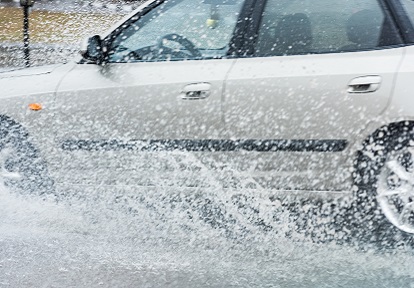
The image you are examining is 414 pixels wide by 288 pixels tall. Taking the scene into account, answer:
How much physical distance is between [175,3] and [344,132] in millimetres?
1494

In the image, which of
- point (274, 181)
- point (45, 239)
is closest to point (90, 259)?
point (45, 239)

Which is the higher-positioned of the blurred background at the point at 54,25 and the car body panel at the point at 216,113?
the car body panel at the point at 216,113

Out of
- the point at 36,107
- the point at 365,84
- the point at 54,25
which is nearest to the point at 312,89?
the point at 365,84

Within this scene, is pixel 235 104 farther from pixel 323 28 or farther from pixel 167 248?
pixel 167 248

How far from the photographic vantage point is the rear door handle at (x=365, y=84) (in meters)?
4.94

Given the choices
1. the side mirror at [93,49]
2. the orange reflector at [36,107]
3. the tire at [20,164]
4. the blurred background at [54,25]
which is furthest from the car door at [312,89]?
the blurred background at [54,25]

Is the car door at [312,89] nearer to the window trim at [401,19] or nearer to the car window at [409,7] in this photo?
the window trim at [401,19]

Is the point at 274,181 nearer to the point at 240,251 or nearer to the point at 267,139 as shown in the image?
the point at 267,139

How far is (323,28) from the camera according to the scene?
526 centimetres

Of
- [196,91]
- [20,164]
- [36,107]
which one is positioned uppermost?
[196,91]

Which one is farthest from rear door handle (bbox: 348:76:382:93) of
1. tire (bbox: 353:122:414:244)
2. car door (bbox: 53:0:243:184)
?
car door (bbox: 53:0:243:184)

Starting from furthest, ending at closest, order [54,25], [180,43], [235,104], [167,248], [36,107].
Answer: [54,25] → [36,107] → [180,43] → [235,104] → [167,248]

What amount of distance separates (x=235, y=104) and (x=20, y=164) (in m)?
1.68

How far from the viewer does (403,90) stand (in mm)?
4887
